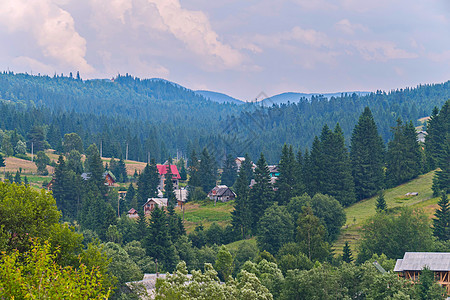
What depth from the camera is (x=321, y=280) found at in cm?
4262

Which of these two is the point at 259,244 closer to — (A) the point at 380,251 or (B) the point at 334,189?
(A) the point at 380,251

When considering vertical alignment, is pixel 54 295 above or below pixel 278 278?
above

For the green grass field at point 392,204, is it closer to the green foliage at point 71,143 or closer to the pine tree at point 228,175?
the pine tree at point 228,175

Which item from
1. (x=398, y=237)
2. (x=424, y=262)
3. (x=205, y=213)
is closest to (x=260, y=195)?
(x=205, y=213)

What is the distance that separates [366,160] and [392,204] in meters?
15.3

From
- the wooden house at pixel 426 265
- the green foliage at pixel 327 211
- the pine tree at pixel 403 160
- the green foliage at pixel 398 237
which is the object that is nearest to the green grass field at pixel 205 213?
the green foliage at pixel 327 211

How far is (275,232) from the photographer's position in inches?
2867

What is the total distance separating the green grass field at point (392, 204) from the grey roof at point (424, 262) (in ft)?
53.7

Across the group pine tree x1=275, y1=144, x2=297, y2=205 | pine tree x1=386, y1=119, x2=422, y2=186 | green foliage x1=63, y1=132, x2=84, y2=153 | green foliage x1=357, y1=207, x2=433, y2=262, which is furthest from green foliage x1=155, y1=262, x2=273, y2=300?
green foliage x1=63, y1=132, x2=84, y2=153

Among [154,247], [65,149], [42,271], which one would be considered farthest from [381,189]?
[65,149]

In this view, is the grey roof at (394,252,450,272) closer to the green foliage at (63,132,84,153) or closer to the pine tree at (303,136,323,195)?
the pine tree at (303,136,323,195)

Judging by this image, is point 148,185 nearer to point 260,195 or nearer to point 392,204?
point 260,195

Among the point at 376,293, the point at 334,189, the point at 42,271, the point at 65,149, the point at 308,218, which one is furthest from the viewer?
the point at 65,149

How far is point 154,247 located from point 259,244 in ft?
44.6
